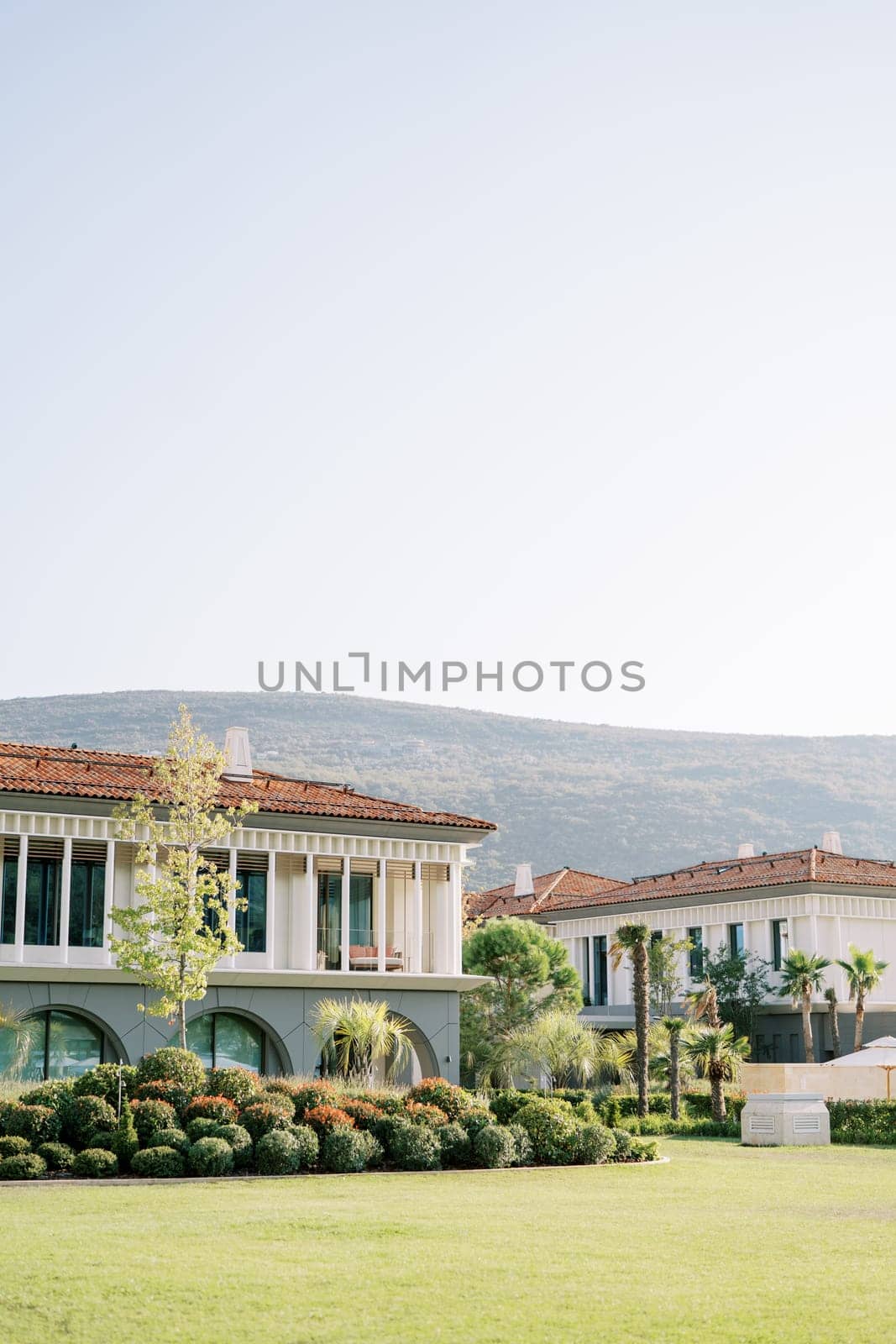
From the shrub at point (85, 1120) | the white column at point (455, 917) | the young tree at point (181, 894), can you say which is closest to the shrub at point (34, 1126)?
the shrub at point (85, 1120)

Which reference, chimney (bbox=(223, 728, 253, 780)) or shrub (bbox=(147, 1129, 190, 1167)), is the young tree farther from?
chimney (bbox=(223, 728, 253, 780))

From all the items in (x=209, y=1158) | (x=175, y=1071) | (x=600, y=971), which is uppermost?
(x=600, y=971)

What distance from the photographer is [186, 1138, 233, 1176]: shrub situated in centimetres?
2136

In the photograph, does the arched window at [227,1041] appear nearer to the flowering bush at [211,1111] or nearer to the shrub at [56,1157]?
the flowering bush at [211,1111]

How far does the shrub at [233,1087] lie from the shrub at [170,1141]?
192 centimetres

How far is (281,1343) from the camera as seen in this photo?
10.4m

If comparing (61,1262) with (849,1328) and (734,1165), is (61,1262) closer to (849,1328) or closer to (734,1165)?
(849,1328)

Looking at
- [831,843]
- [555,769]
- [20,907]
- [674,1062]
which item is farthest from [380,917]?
[555,769]

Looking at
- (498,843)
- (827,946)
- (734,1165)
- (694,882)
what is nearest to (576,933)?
(694,882)

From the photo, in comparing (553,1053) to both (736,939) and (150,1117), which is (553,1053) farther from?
(150,1117)

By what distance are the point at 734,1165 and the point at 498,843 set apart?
106018 mm

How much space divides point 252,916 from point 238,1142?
55.5ft

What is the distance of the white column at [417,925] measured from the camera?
132 ft

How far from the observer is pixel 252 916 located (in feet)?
127
